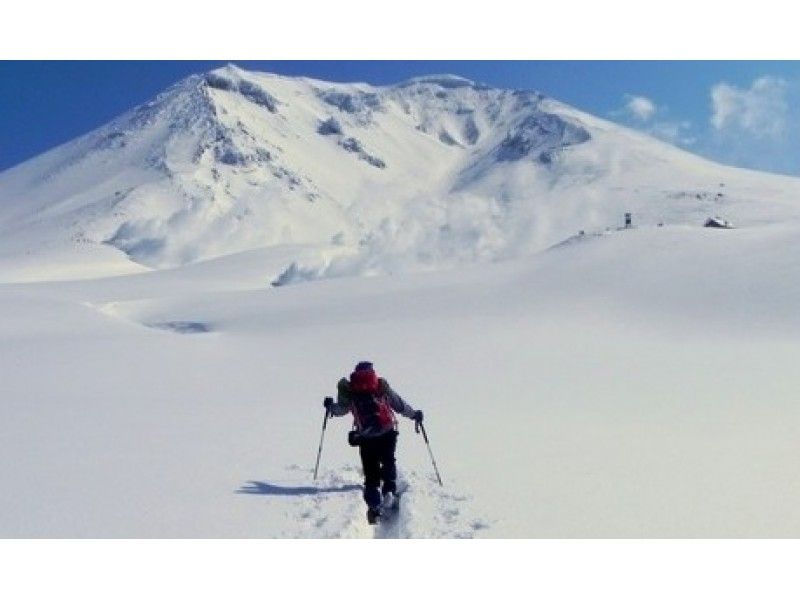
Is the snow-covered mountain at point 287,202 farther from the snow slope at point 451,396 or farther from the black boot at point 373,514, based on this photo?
the black boot at point 373,514

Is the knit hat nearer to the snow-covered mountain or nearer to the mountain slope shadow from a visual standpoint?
the mountain slope shadow

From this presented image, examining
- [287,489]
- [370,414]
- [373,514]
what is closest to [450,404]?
[287,489]

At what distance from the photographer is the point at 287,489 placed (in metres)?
10.3

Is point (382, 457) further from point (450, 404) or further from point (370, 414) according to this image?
point (450, 404)

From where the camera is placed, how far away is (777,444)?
40.5 feet

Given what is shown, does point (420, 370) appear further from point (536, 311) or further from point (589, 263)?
point (589, 263)

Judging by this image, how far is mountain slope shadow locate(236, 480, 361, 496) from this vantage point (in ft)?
32.9

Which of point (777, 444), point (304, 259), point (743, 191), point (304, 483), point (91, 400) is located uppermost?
point (743, 191)

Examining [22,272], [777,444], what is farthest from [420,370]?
[22,272]

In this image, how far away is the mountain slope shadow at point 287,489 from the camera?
1004 cm

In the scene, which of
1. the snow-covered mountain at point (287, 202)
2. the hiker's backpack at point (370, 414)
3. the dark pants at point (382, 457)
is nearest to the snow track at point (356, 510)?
the dark pants at point (382, 457)

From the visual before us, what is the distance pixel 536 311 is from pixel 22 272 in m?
92.3

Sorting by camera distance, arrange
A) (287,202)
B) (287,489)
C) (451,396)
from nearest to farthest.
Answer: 1. (287,489)
2. (451,396)
3. (287,202)

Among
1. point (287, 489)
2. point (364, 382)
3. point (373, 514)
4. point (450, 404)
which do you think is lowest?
point (373, 514)
